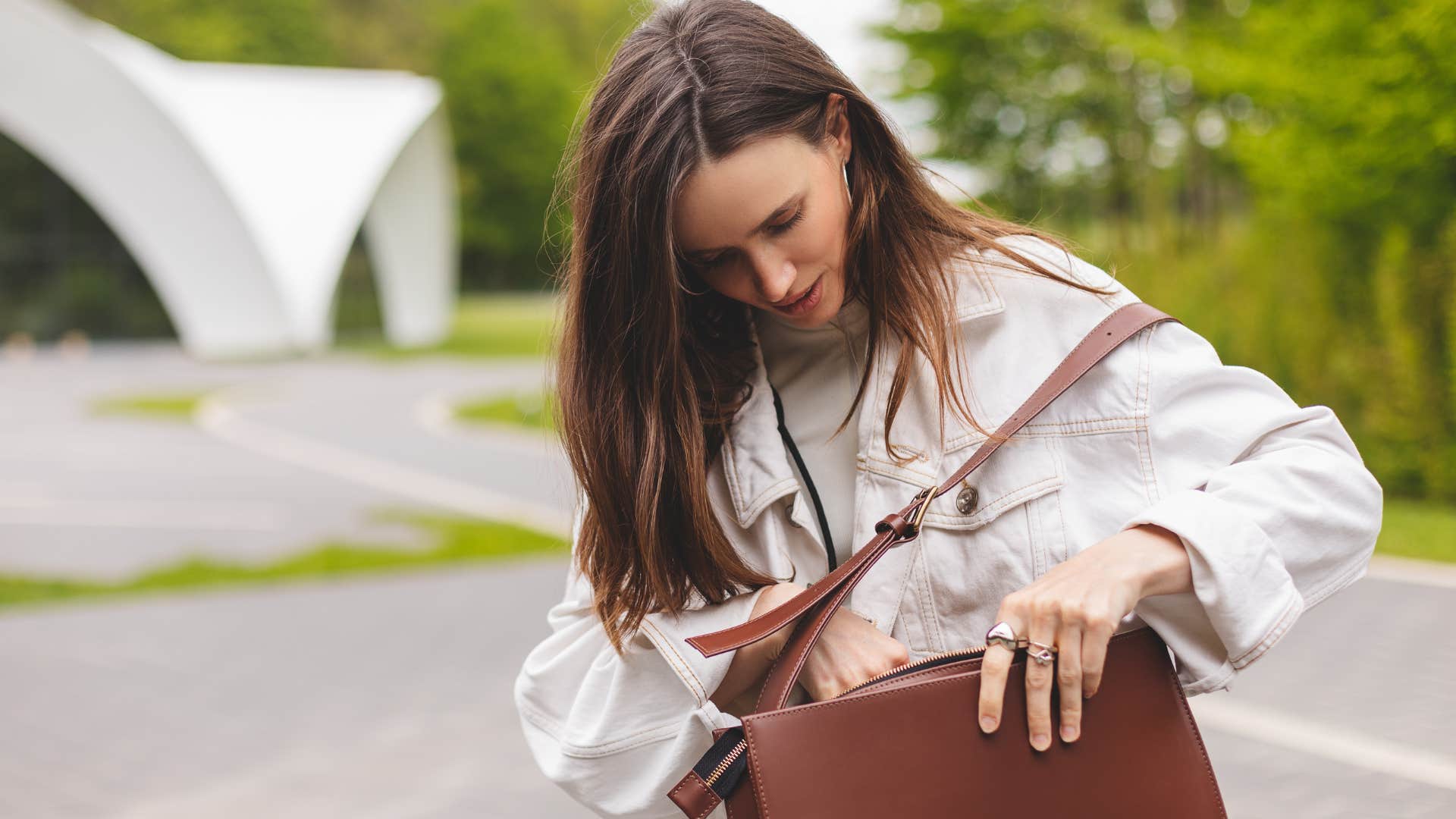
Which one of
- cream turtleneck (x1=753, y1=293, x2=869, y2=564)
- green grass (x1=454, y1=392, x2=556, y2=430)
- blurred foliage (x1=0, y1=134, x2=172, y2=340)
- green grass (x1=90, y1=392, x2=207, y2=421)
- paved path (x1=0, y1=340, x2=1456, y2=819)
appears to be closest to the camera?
cream turtleneck (x1=753, y1=293, x2=869, y2=564)

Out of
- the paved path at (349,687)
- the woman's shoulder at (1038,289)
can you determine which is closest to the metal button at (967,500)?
the woman's shoulder at (1038,289)

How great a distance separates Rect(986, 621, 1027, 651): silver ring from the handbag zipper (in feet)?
0.14

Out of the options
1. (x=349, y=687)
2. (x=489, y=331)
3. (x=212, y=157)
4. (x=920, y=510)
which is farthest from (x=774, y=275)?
(x=489, y=331)

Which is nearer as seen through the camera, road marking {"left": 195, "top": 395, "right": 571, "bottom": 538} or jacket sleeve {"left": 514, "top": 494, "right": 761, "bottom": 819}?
jacket sleeve {"left": 514, "top": 494, "right": 761, "bottom": 819}

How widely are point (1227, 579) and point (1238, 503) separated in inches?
3.4

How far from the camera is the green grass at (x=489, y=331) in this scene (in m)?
30.3

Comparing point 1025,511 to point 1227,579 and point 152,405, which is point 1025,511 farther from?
point 152,405

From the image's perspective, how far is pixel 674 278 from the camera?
4.92 ft

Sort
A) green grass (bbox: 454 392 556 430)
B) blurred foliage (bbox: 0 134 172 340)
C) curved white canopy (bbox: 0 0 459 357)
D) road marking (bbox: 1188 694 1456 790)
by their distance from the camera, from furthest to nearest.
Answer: blurred foliage (bbox: 0 134 172 340)
curved white canopy (bbox: 0 0 459 357)
green grass (bbox: 454 392 556 430)
road marking (bbox: 1188 694 1456 790)

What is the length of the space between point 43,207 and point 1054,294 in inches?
1361

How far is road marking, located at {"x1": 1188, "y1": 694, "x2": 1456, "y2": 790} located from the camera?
4.17 meters

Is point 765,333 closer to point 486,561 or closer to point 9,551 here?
point 486,561

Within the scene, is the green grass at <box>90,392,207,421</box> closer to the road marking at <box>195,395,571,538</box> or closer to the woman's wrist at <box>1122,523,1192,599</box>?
the road marking at <box>195,395,571,538</box>

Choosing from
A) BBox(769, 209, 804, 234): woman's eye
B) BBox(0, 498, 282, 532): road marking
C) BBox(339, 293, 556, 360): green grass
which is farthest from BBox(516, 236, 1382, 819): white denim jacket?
BBox(339, 293, 556, 360): green grass
